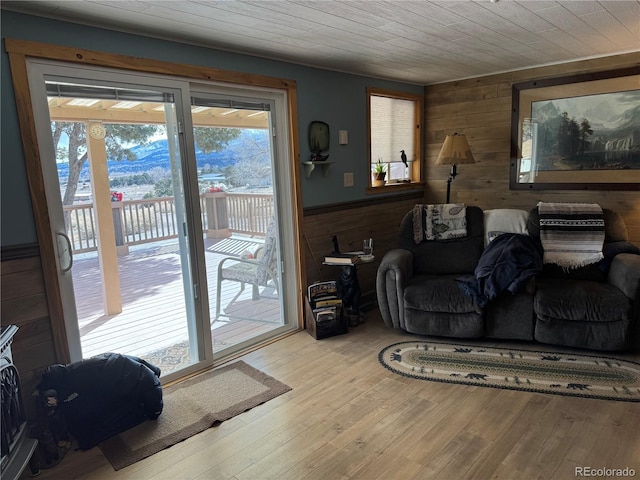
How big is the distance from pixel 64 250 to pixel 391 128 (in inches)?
128

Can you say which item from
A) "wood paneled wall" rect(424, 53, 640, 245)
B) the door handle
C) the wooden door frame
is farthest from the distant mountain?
"wood paneled wall" rect(424, 53, 640, 245)

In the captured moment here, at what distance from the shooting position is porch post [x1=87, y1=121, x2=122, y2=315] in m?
2.50

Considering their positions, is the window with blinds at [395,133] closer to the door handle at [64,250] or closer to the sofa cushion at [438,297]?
the sofa cushion at [438,297]

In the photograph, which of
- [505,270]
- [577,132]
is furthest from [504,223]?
[577,132]

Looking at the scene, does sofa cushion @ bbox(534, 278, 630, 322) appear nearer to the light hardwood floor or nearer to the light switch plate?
the light hardwood floor

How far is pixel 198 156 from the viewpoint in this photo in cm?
295

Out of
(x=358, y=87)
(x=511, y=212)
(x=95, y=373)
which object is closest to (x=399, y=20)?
(x=358, y=87)

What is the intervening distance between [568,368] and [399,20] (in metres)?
2.38

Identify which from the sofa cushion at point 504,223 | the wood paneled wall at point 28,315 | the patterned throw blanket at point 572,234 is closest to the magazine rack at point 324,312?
the sofa cushion at point 504,223

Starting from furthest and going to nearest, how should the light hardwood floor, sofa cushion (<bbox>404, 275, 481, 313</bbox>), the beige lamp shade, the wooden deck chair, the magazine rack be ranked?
1. the beige lamp shade
2. the magazine rack
3. the wooden deck chair
4. sofa cushion (<bbox>404, 275, 481, 313</bbox>)
5. the light hardwood floor

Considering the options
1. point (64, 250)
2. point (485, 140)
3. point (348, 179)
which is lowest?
point (64, 250)

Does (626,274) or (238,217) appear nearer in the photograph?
(626,274)

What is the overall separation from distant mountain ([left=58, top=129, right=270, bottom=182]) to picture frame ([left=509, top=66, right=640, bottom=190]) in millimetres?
2498

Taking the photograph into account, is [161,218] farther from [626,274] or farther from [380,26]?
[626,274]
